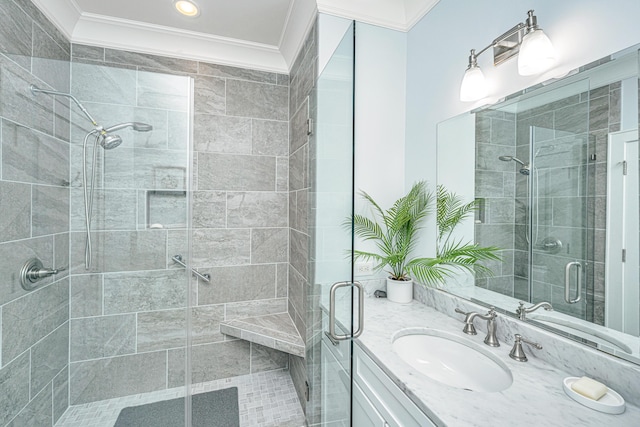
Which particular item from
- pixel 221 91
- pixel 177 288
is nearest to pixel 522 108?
pixel 177 288

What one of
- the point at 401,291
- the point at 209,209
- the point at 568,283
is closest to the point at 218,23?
the point at 209,209

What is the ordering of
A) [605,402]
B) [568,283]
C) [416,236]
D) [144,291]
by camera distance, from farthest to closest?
[416,236], [144,291], [568,283], [605,402]

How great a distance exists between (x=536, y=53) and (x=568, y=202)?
20.2 inches

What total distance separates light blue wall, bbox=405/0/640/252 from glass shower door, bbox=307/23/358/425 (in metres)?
0.65

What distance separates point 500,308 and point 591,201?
1.61 feet

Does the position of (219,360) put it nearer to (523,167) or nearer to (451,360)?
(451,360)

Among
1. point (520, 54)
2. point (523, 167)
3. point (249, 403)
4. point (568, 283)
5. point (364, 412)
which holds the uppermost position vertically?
point (520, 54)

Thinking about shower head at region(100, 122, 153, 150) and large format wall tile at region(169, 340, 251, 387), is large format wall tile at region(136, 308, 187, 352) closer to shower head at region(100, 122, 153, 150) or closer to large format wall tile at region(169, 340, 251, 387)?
large format wall tile at region(169, 340, 251, 387)

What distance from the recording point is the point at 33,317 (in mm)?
1156

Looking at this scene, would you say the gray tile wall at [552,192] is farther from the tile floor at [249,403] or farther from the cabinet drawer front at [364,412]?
the tile floor at [249,403]

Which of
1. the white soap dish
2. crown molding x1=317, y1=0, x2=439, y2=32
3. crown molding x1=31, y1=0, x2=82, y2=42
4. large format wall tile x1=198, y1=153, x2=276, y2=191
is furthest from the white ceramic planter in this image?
crown molding x1=31, y1=0, x2=82, y2=42

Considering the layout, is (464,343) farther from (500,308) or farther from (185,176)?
(185,176)

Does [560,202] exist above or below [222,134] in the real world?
below

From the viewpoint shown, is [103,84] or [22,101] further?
[103,84]
